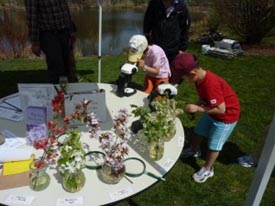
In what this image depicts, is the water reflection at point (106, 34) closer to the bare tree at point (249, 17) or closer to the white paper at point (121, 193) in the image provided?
the bare tree at point (249, 17)

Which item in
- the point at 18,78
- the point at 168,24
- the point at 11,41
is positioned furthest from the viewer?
the point at 11,41

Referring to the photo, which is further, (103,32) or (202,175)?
(103,32)

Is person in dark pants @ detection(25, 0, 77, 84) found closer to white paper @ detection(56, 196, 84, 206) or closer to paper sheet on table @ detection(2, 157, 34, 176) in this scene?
paper sheet on table @ detection(2, 157, 34, 176)

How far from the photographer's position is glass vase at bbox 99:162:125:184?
1347mm

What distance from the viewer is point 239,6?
6871 mm

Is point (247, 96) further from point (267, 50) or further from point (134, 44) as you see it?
point (267, 50)

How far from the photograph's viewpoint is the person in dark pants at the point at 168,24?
10.5ft

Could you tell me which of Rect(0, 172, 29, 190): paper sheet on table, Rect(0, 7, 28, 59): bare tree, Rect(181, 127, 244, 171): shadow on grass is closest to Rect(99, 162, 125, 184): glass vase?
Rect(0, 172, 29, 190): paper sheet on table

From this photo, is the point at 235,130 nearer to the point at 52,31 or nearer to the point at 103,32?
the point at 52,31

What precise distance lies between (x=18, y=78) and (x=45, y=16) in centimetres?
221

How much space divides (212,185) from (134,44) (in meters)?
1.40

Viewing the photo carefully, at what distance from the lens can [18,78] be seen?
484cm

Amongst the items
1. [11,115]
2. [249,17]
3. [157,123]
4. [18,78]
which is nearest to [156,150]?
[157,123]

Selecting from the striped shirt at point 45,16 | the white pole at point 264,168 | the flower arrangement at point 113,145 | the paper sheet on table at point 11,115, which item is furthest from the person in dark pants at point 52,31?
the white pole at point 264,168
